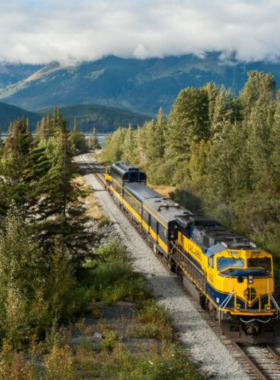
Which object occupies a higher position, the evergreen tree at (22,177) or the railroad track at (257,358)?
the evergreen tree at (22,177)

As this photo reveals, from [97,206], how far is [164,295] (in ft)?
106

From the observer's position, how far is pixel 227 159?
170ft

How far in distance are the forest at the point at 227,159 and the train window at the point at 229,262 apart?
728 cm

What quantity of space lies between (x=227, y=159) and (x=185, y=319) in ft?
105

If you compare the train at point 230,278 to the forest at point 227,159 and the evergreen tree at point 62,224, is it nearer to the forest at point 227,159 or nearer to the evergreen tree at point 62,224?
the forest at point 227,159

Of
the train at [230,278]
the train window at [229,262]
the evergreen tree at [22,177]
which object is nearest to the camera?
the train at [230,278]

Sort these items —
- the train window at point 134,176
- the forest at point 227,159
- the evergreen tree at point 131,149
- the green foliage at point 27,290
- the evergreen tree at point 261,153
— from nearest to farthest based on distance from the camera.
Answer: the green foliage at point 27,290 < the forest at point 227,159 < the evergreen tree at point 261,153 < the train window at point 134,176 < the evergreen tree at point 131,149

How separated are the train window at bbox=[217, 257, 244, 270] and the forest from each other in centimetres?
728

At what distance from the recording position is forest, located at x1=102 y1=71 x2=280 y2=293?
124ft

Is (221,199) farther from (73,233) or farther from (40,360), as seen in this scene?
(40,360)

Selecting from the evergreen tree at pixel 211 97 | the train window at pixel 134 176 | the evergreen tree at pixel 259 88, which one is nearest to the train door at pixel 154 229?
the train window at pixel 134 176

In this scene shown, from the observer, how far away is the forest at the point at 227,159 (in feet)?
124

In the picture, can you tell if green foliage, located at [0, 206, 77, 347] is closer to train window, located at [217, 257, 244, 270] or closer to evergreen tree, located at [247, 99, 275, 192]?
train window, located at [217, 257, 244, 270]

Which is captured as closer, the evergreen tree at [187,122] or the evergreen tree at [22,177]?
the evergreen tree at [22,177]
